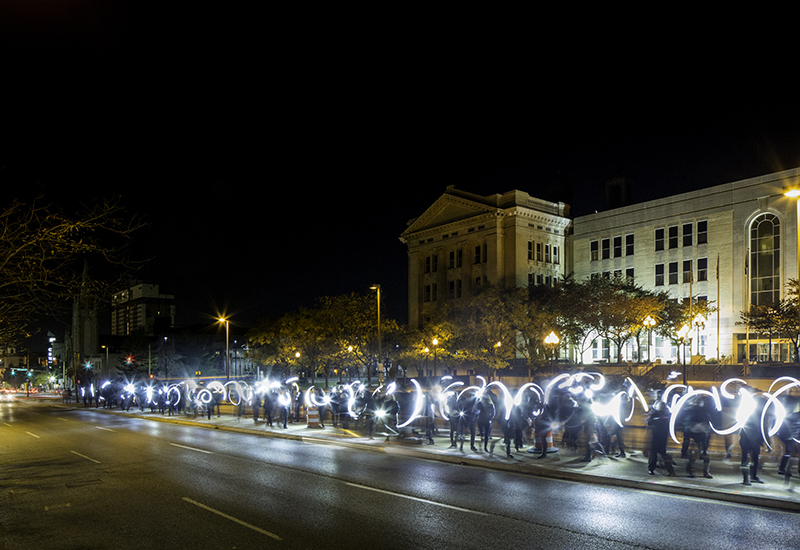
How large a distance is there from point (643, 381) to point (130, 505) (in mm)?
29862

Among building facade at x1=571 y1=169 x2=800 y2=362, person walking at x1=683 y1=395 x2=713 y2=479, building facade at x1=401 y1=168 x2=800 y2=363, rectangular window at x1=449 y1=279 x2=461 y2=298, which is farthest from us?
rectangular window at x1=449 y1=279 x2=461 y2=298

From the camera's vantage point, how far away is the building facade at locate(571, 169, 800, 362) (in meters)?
54.8

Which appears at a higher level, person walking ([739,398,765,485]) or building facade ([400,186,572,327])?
building facade ([400,186,572,327])

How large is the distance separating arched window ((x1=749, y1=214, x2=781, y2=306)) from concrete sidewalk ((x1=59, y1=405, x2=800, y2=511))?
46311 millimetres

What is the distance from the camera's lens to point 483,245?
7612 centimetres

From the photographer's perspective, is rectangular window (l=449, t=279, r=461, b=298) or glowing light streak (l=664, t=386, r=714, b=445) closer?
glowing light streak (l=664, t=386, r=714, b=445)

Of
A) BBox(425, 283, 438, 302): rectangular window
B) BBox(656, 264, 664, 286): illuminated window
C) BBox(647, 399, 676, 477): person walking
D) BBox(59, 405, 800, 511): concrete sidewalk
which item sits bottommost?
BBox(59, 405, 800, 511): concrete sidewalk

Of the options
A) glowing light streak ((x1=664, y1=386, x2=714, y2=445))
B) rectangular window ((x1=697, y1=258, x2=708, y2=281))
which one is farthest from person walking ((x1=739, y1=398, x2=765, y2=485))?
rectangular window ((x1=697, y1=258, x2=708, y2=281))

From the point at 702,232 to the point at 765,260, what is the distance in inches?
263

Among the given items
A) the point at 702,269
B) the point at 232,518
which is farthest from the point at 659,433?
the point at 702,269

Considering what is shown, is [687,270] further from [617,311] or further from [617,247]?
[617,311]

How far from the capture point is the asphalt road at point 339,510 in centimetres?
858

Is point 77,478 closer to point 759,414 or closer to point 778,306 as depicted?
point 759,414

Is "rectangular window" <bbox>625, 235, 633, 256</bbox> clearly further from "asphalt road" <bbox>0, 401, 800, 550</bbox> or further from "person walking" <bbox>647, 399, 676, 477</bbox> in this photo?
"person walking" <bbox>647, 399, 676, 477</bbox>
